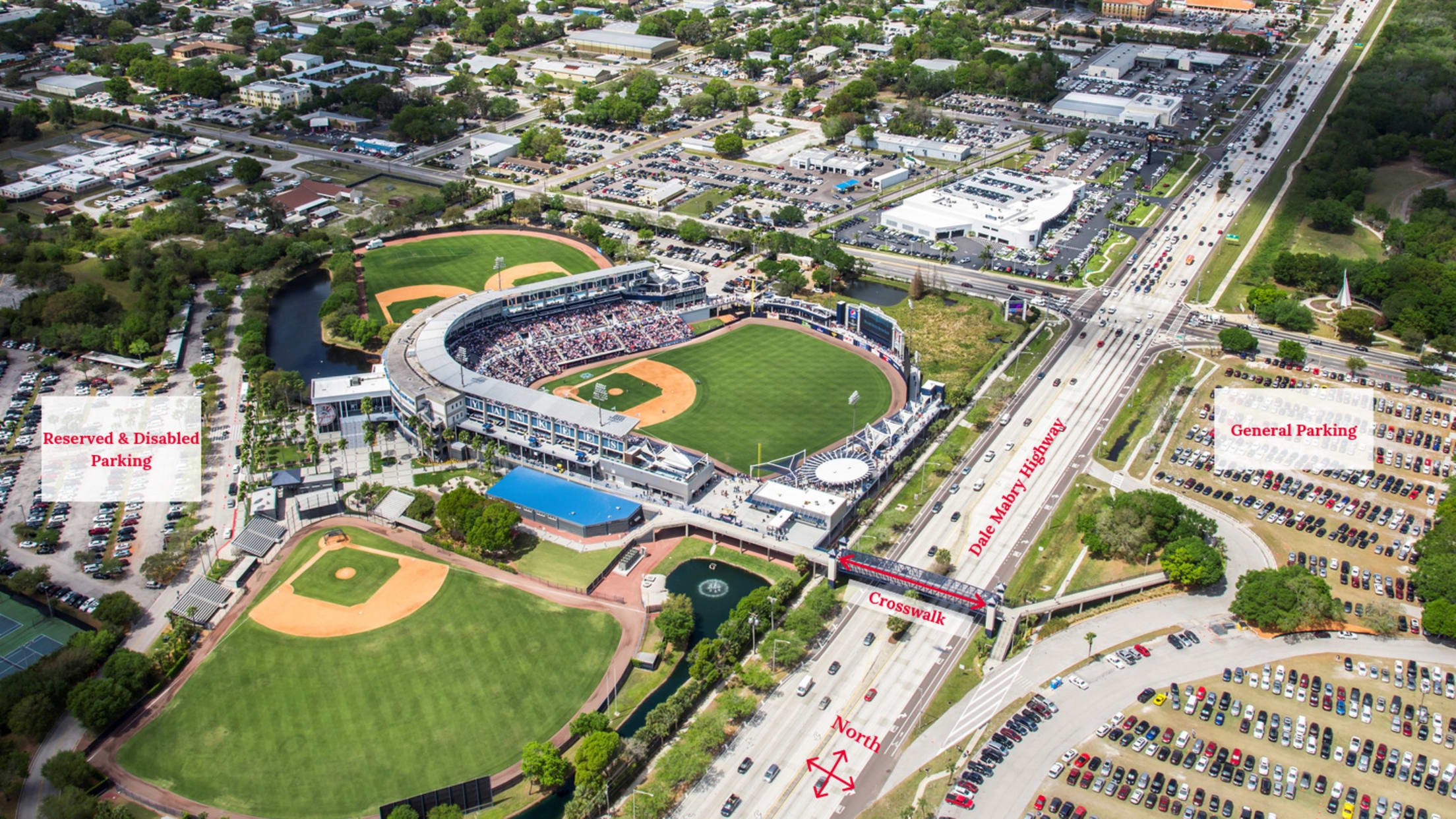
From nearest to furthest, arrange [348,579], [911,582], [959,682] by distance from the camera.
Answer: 1. [959,682]
2. [911,582]
3. [348,579]

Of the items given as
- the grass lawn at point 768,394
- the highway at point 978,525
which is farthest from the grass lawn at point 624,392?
the highway at point 978,525

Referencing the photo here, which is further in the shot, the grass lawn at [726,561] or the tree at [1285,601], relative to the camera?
the grass lawn at [726,561]

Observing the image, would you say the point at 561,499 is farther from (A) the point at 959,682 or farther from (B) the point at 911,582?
(A) the point at 959,682

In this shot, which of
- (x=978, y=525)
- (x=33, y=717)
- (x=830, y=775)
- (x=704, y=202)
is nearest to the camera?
(x=830, y=775)

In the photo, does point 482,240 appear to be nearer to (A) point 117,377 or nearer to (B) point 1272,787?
(A) point 117,377

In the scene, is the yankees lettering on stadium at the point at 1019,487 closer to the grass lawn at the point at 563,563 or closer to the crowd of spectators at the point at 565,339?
the grass lawn at the point at 563,563

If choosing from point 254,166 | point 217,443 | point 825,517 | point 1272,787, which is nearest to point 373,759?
point 825,517

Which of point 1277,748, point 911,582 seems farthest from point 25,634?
point 1277,748

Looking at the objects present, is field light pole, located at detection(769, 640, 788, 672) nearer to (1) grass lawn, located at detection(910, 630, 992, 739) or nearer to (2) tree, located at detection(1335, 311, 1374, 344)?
(1) grass lawn, located at detection(910, 630, 992, 739)
